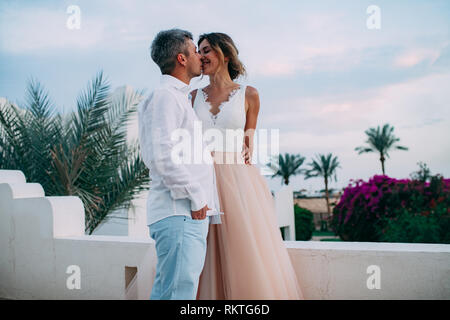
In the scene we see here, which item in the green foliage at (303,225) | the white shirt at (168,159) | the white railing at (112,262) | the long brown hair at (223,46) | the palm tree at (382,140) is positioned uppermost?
the palm tree at (382,140)

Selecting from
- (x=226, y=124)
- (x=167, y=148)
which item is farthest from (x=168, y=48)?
(x=226, y=124)

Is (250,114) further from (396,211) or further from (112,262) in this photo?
(396,211)

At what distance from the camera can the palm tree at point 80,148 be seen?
6539 mm

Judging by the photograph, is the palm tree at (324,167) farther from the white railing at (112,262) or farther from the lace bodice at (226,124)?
the lace bodice at (226,124)

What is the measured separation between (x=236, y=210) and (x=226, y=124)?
624 mm

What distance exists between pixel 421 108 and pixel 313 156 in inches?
406

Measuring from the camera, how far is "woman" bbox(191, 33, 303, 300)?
246 centimetres

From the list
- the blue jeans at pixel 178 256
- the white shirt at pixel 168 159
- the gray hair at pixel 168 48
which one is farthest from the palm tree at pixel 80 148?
the blue jeans at pixel 178 256

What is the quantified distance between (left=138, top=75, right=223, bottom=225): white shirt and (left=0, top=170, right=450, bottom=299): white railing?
81 centimetres

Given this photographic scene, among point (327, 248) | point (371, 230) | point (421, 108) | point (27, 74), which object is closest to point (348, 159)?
point (421, 108)

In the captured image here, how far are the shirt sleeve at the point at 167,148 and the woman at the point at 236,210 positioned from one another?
21.8 inches

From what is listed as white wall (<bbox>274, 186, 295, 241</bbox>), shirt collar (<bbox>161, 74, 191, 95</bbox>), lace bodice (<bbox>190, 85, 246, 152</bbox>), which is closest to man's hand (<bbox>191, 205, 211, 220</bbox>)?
shirt collar (<bbox>161, 74, 191, 95</bbox>)

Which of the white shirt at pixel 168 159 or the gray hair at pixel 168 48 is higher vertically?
the gray hair at pixel 168 48

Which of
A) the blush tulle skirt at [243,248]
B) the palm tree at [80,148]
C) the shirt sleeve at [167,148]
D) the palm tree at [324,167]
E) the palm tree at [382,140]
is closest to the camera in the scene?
the shirt sleeve at [167,148]
